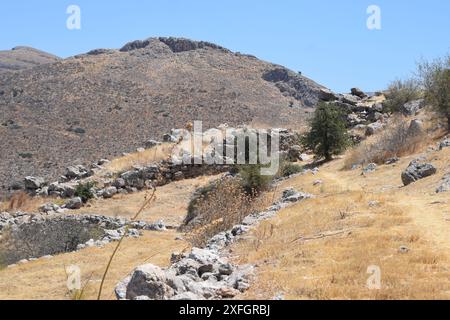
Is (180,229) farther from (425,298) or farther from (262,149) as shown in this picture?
(425,298)

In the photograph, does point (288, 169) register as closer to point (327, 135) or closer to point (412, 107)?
point (327, 135)

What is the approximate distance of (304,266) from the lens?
25.5 feet

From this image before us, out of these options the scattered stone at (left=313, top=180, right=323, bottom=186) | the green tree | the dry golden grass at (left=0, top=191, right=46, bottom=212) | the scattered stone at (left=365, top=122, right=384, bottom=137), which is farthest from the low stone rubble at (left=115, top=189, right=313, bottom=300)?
the scattered stone at (left=365, top=122, right=384, bottom=137)

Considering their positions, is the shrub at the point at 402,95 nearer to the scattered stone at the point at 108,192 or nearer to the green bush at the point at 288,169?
the green bush at the point at 288,169

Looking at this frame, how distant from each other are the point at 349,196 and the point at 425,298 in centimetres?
658

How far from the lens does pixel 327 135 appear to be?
79.5 ft

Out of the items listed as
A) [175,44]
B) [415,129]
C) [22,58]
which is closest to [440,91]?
[415,129]

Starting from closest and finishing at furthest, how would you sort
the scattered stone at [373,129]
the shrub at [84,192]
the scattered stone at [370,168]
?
the scattered stone at [370,168] < the shrub at [84,192] < the scattered stone at [373,129]

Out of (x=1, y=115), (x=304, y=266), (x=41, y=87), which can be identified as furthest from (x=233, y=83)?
(x=304, y=266)

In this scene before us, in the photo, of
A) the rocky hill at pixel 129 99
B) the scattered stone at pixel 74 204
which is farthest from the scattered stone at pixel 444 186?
the rocky hill at pixel 129 99

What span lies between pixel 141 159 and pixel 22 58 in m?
105

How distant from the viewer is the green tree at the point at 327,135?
24.3 metres

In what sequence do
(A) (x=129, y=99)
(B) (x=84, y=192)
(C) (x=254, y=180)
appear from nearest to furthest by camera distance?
(C) (x=254, y=180), (B) (x=84, y=192), (A) (x=129, y=99)

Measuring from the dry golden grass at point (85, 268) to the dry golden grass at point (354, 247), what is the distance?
2.79 m
